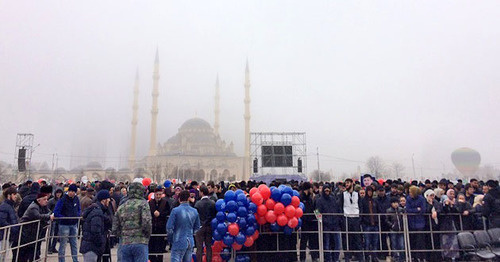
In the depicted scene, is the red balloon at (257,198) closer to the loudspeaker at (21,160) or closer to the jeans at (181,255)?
the jeans at (181,255)

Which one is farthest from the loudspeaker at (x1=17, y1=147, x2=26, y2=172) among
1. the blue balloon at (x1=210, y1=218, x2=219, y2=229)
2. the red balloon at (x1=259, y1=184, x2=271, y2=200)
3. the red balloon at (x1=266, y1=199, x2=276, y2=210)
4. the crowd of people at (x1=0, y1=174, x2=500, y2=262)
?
the red balloon at (x1=266, y1=199, x2=276, y2=210)

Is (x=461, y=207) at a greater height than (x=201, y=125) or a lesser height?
lesser

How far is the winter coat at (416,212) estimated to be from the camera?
6309mm

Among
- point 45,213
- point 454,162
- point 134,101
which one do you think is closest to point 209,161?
point 134,101

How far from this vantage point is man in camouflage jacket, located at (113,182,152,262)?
4.29m

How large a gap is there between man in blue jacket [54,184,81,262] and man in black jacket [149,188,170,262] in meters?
1.42

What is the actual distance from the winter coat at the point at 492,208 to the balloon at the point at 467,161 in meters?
67.4

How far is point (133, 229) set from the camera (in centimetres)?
430

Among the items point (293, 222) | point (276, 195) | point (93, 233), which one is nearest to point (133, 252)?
point (93, 233)

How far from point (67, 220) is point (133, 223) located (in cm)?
265

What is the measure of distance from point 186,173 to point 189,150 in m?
8.87

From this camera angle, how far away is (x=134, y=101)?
197ft

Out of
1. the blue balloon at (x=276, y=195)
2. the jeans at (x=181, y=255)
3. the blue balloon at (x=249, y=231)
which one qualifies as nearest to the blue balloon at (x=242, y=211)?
the blue balloon at (x=249, y=231)

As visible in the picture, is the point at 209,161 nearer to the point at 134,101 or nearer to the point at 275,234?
the point at 134,101
